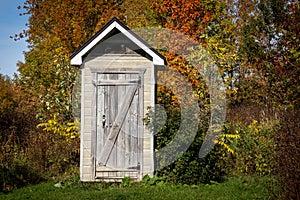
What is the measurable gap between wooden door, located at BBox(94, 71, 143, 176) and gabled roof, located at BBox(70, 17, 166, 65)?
0.62 metres

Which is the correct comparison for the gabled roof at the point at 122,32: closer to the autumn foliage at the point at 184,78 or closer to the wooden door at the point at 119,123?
the wooden door at the point at 119,123

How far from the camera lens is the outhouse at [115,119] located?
9.19 meters

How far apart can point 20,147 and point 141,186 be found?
15.3 feet

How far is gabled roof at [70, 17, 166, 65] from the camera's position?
29.7 feet

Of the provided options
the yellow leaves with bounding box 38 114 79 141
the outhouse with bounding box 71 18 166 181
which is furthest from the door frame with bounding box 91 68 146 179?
the yellow leaves with bounding box 38 114 79 141

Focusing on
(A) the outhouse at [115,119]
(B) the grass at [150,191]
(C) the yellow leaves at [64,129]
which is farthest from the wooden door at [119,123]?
(C) the yellow leaves at [64,129]

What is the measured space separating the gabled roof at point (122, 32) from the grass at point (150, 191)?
272cm

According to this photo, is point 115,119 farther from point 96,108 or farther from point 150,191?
point 150,191

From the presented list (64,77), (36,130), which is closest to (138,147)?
(36,130)

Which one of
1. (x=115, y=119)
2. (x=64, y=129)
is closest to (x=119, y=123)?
(x=115, y=119)

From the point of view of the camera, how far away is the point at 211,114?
12953mm

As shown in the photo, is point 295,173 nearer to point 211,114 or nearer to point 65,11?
point 211,114

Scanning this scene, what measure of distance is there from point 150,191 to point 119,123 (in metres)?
1.73

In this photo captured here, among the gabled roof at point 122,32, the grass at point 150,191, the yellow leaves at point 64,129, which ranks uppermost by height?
the gabled roof at point 122,32
